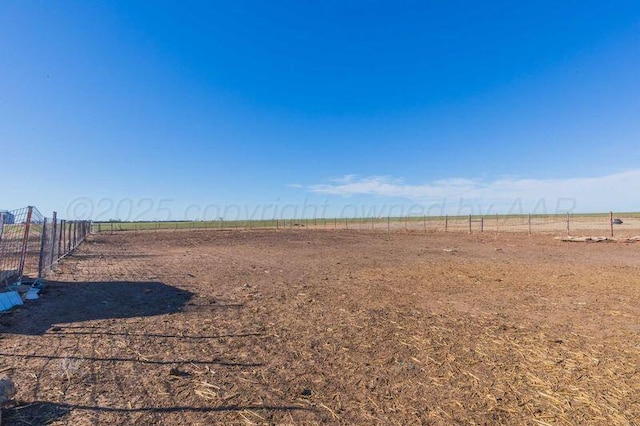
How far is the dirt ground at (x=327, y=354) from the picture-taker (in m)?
3.15

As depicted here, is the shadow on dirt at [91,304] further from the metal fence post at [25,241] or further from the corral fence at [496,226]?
the corral fence at [496,226]

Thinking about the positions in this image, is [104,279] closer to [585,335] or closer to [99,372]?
[99,372]

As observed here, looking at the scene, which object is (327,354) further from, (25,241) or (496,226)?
(496,226)

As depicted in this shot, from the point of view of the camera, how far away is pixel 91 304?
707 centimetres

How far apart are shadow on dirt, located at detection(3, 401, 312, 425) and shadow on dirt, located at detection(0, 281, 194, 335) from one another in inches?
101

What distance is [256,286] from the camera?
9133 millimetres

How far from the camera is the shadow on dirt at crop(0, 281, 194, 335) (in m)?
5.70

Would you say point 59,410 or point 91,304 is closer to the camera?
point 59,410

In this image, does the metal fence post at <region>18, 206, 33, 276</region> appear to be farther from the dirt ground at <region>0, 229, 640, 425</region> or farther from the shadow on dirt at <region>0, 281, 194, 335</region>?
the dirt ground at <region>0, 229, 640, 425</region>

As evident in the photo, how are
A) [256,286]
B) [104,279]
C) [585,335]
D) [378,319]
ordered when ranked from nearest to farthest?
[585,335] < [378,319] < [256,286] < [104,279]

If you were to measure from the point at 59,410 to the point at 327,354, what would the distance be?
2.66 meters

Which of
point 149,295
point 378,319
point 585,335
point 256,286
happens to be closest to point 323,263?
point 256,286

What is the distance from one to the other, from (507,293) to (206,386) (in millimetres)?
6866

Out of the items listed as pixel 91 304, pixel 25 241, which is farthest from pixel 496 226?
pixel 25 241
